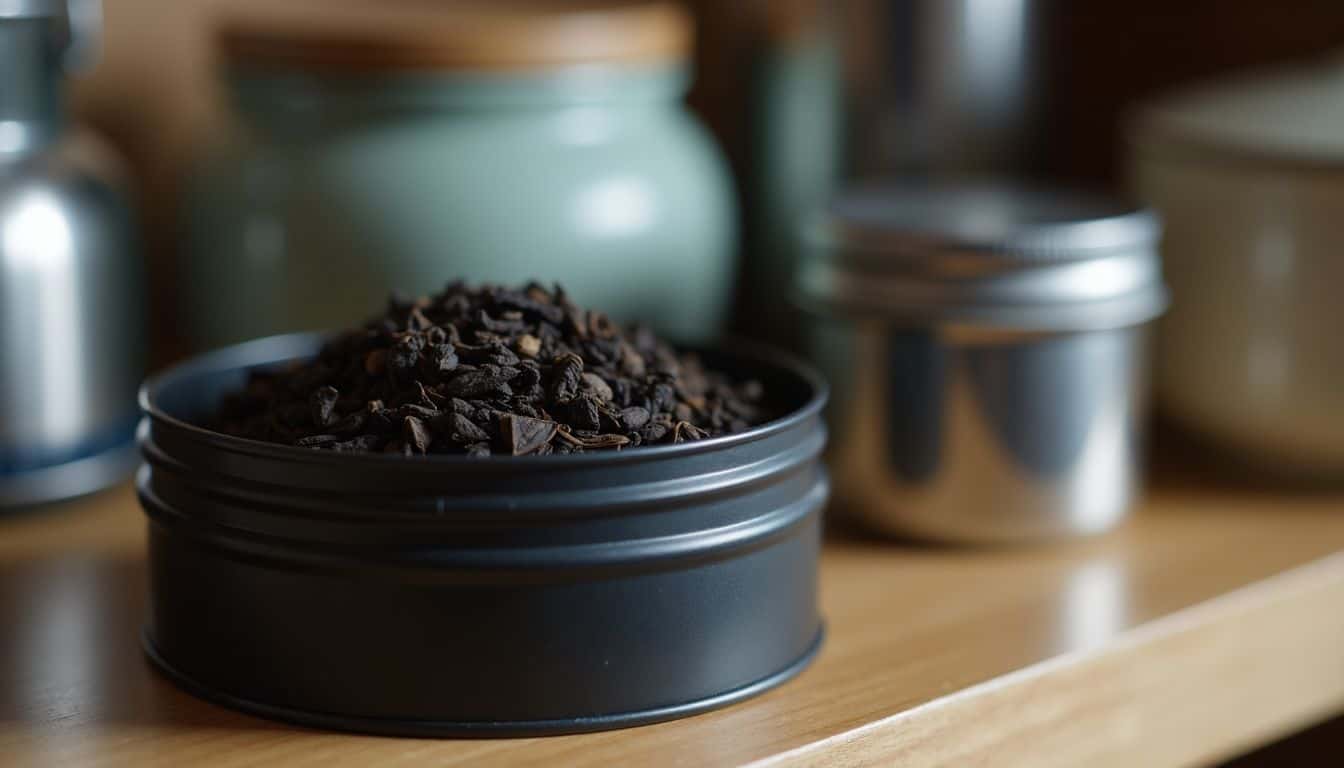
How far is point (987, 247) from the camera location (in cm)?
75

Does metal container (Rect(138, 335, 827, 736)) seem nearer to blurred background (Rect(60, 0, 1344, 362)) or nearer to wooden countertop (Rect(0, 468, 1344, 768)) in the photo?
wooden countertop (Rect(0, 468, 1344, 768))

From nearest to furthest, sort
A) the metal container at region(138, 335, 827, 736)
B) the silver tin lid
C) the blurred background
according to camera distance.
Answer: the metal container at region(138, 335, 827, 736) → the silver tin lid → the blurred background

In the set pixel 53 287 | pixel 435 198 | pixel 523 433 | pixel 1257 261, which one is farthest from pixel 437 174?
pixel 1257 261

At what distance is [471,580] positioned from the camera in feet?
1.77

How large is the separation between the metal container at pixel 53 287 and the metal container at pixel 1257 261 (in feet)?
1.90

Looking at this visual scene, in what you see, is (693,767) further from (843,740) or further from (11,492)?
(11,492)

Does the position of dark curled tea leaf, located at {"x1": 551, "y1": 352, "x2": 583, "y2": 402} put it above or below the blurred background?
below

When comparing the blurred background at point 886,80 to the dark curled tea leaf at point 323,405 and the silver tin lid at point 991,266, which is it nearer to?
the silver tin lid at point 991,266

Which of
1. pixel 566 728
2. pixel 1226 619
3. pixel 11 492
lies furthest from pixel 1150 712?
pixel 11 492

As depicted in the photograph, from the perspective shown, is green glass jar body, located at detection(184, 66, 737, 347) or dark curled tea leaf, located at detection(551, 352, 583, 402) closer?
dark curled tea leaf, located at detection(551, 352, 583, 402)

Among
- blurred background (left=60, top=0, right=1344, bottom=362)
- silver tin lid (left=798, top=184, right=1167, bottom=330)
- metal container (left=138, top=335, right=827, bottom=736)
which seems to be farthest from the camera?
blurred background (left=60, top=0, right=1344, bottom=362)

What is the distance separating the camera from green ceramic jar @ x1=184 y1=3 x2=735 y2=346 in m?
0.83

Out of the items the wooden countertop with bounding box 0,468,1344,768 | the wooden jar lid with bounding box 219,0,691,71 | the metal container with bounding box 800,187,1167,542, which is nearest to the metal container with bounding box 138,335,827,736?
the wooden countertop with bounding box 0,468,1344,768

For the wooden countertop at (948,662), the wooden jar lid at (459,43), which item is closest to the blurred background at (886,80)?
the wooden jar lid at (459,43)
